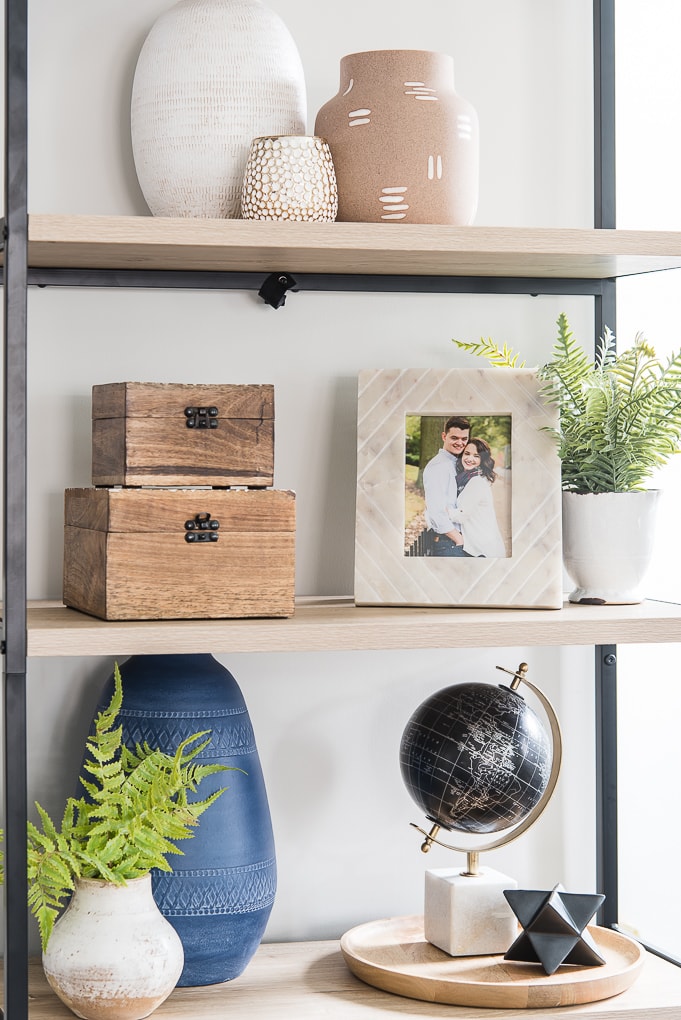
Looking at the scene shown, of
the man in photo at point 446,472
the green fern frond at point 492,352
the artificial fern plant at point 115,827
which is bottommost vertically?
the artificial fern plant at point 115,827

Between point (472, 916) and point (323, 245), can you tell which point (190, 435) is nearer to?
point (323, 245)

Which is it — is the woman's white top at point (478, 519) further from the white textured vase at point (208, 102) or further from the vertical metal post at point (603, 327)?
the white textured vase at point (208, 102)

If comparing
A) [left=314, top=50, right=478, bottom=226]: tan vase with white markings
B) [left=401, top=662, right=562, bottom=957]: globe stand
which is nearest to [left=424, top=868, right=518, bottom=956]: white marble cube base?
[left=401, top=662, right=562, bottom=957]: globe stand

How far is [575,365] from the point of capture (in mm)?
1406

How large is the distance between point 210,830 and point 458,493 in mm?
455

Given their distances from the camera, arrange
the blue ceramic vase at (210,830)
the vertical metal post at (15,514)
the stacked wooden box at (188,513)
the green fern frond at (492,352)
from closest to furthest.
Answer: the vertical metal post at (15,514) → the stacked wooden box at (188,513) → the blue ceramic vase at (210,830) → the green fern frond at (492,352)

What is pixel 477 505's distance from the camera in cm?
141

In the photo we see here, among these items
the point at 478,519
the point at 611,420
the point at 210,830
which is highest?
the point at 611,420

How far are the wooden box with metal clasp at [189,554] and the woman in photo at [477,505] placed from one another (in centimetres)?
23

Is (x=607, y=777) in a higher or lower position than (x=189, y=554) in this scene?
lower

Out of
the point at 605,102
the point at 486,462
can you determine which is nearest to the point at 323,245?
the point at 486,462

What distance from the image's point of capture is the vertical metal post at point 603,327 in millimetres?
1579

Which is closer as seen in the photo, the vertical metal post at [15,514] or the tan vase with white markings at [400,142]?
the vertical metal post at [15,514]

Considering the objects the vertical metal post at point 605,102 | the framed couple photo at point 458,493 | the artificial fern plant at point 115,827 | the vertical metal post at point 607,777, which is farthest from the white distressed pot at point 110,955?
the vertical metal post at point 605,102
